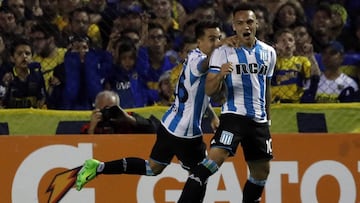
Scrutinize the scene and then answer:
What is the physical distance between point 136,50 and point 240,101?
8.27 feet

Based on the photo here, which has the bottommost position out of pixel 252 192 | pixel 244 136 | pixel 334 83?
pixel 252 192

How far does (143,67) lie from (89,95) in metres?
0.67

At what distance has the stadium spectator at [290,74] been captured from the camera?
990 cm

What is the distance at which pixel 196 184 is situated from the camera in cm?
773

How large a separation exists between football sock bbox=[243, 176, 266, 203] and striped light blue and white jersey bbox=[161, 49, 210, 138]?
1.98ft

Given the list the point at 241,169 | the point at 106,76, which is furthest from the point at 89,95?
the point at 241,169

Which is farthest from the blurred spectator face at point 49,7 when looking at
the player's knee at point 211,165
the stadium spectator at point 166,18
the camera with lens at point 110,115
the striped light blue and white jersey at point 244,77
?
the player's knee at point 211,165

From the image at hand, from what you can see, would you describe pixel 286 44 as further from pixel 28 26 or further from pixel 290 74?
pixel 28 26

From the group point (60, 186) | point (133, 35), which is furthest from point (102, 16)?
point (60, 186)

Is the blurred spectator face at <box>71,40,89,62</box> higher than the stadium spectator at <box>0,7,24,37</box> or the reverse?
the reverse

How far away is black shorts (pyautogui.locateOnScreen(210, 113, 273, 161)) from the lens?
766cm

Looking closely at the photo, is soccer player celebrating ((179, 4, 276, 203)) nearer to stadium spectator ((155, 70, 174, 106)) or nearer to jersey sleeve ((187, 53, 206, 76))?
jersey sleeve ((187, 53, 206, 76))

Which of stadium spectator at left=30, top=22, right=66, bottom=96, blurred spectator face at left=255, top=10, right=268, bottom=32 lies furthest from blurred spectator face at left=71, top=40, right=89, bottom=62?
blurred spectator face at left=255, top=10, right=268, bottom=32

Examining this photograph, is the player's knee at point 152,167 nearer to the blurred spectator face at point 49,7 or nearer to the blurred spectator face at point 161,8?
the blurred spectator face at point 161,8
